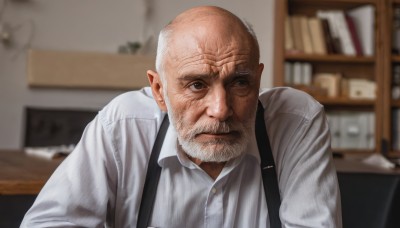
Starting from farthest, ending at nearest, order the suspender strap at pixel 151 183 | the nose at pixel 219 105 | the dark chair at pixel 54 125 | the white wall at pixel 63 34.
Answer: the white wall at pixel 63 34, the dark chair at pixel 54 125, the suspender strap at pixel 151 183, the nose at pixel 219 105

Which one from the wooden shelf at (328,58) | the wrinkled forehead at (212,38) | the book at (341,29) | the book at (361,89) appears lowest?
the book at (361,89)

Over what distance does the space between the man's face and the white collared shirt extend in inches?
4.0

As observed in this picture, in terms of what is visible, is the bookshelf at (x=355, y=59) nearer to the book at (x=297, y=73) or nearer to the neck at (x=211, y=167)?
the book at (x=297, y=73)

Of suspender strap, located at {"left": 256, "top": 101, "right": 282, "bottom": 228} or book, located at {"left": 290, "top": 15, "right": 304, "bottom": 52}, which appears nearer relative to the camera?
suspender strap, located at {"left": 256, "top": 101, "right": 282, "bottom": 228}

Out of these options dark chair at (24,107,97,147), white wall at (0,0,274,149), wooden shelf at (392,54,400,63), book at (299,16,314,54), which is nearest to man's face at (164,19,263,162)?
dark chair at (24,107,97,147)

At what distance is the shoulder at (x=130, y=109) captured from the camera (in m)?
1.33

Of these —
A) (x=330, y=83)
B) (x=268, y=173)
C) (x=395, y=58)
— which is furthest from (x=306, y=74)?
(x=268, y=173)

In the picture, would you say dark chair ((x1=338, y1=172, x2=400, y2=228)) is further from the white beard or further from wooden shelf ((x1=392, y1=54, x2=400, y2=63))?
wooden shelf ((x1=392, y1=54, x2=400, y2=63))

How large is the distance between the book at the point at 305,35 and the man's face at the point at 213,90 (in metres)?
2.78

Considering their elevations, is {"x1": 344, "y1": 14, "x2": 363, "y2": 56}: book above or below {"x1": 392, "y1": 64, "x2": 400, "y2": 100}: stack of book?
above

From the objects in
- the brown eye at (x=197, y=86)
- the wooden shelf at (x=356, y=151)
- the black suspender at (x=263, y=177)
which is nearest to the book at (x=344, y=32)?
the wooden shelf at (x=356, y=151)

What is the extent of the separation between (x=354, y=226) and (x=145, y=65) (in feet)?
8.42

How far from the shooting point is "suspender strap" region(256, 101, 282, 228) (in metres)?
1.26

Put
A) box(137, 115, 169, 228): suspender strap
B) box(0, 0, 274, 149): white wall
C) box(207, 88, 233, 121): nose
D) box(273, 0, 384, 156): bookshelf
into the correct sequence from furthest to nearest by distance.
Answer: box(273, 0, 384, 156): bookshelf
box(0, 0, 274, 149): white wall
box(137, 115, 169, 228): suspender strap
box(207, 88, 233, 121): nose
